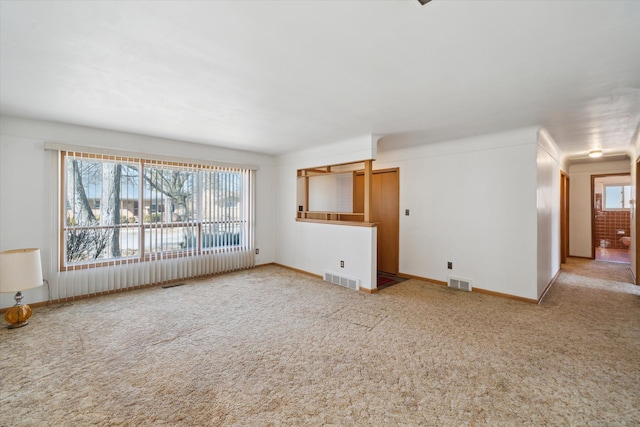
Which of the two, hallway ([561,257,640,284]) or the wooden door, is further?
the wooden door

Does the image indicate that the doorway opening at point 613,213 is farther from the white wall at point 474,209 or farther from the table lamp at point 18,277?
the table lamp at point 18,277

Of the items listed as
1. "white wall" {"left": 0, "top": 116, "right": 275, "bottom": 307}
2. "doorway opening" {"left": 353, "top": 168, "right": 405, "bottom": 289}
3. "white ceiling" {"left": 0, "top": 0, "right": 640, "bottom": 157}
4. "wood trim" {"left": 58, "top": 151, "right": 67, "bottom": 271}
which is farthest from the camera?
"doorway opening" {"left": 353, "top": 168, "right": 405, "bottom": 289}

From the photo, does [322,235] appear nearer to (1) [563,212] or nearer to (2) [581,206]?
(1) [563,212]

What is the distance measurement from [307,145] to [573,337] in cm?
445

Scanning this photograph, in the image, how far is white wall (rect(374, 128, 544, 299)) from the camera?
13.0 feet

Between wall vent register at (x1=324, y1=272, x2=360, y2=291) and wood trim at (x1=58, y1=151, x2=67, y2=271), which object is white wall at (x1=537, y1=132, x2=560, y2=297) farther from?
wood trim at (x1=58, y1=151, x2=67, y2=271)

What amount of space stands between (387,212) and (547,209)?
260 cm

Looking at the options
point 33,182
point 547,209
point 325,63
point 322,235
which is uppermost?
point 325,63

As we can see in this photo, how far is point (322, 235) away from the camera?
5242 millimetres

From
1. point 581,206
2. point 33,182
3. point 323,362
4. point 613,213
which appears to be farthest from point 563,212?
point 33,182

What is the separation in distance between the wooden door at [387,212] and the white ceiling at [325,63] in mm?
1884

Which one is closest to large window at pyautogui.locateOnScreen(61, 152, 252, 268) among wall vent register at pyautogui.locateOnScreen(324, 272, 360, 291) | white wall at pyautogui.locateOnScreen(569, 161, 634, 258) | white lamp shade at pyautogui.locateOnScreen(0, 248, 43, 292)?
white lamp shade at pyautogui.locateOnScreen(0, 248, 43, 292)

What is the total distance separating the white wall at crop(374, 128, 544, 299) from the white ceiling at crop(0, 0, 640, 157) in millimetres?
695

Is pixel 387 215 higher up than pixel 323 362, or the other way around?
pixel 387 215
